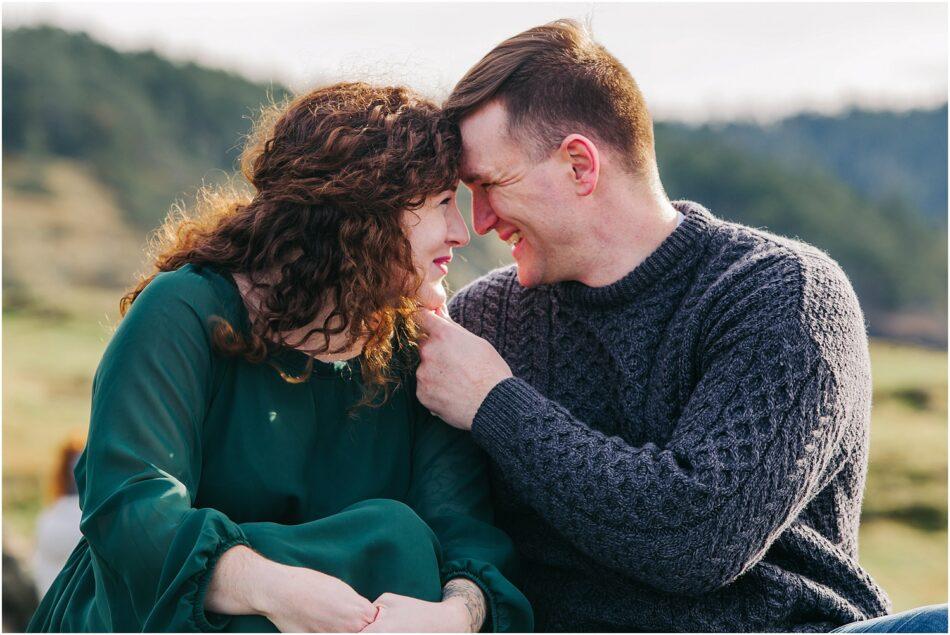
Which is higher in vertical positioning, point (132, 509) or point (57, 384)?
point (132, 509)

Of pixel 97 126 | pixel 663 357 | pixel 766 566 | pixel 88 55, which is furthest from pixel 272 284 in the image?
pixel 88 55

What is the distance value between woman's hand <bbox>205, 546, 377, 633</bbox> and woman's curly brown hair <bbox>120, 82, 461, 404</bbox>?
48cm

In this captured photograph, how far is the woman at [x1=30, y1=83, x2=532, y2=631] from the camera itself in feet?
6.62

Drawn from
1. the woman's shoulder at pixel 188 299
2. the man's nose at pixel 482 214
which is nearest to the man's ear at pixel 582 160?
the man's nose at pixel 482 214

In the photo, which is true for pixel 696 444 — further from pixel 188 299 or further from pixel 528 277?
pixel 188 299

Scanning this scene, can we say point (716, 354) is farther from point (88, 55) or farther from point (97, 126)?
point (88, 55)

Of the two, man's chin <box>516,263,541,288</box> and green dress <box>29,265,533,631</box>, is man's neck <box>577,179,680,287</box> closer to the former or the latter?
man's chin <box>516,263,541,288</box>

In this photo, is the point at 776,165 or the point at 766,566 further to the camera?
the point at 776,165

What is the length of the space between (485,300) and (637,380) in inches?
23.9

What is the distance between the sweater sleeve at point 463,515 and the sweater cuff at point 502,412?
7.4 inches

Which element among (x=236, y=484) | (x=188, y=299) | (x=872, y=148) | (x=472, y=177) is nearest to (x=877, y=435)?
(x=472, y=177)

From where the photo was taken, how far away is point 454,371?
244 cm

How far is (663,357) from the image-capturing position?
8.18 feet

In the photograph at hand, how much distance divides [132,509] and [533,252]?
1229mm
